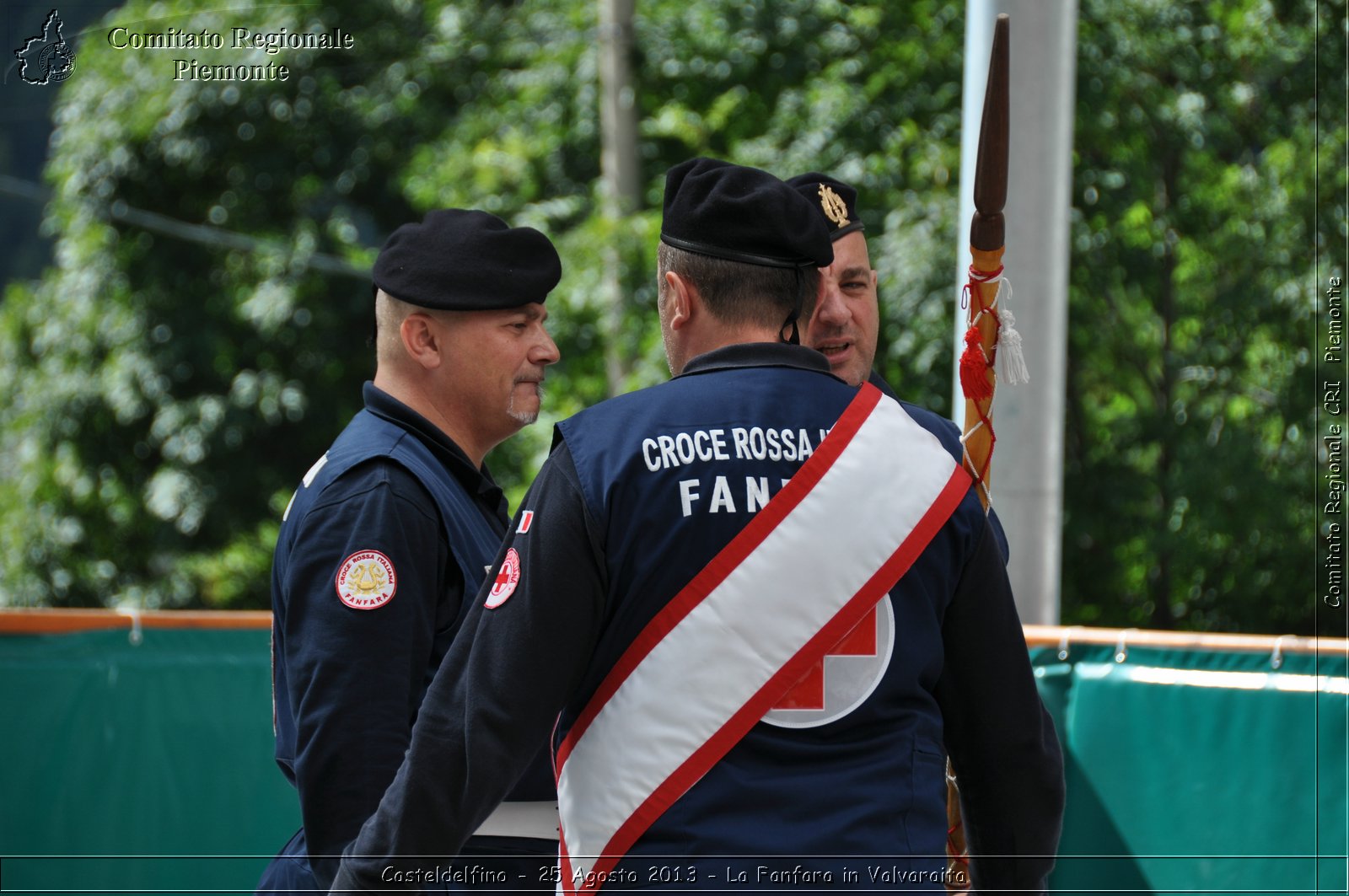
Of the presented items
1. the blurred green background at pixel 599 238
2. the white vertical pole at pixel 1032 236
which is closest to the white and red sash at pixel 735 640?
the white vertical pole at pixel 1032 236

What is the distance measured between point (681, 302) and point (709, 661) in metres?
0.53

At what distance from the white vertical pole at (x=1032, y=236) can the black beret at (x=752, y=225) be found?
194 centimetres

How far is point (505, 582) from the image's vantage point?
189cm

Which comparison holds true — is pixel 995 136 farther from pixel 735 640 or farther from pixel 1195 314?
pixel 1195 314

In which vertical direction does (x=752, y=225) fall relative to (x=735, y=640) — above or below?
above

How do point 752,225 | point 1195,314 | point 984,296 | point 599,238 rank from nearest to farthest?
point 752,225, point 984,296, point 1195,314, point 599,238

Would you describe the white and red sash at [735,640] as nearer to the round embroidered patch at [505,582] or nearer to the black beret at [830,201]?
the round embroidered patch at [505,582]

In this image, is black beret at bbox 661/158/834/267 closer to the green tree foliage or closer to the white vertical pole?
the white vertical pole

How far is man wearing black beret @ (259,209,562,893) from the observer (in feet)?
7.66

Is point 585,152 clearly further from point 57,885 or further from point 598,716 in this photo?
point 598,716

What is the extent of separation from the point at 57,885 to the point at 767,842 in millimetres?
3224

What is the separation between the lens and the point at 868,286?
3.29 m

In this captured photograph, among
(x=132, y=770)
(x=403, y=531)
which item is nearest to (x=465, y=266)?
(x=403, y=531)

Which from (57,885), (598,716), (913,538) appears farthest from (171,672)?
(913,538)
